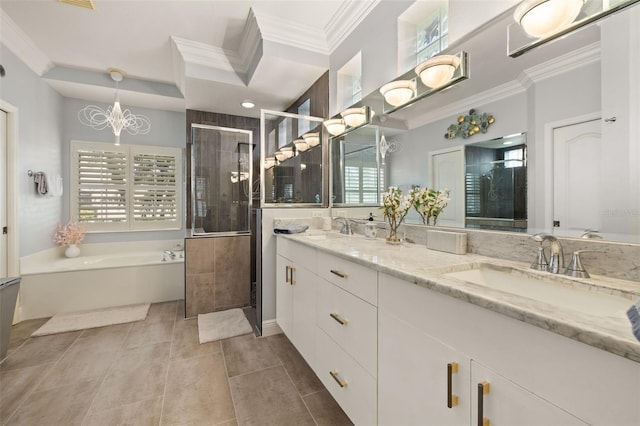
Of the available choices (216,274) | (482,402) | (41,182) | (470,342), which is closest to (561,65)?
(470,342)

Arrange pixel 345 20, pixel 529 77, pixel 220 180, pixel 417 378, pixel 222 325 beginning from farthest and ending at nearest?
pixel 220 180 < pixel 222 325 < pixel 345 20 < pixel 529 77 < pixel 417 378

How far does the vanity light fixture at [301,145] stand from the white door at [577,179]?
7.04ft

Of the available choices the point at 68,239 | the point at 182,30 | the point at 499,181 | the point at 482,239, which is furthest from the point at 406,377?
the point at 68,239

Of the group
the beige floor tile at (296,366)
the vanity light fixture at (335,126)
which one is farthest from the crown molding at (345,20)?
the beige floor tile at (296,366)

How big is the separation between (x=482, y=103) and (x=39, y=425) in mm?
2999

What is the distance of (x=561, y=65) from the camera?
3.66ft

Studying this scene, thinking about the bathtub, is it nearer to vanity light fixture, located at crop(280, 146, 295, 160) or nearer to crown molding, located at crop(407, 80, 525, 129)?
vanity light fixture, located at crop(280, 146, 295, 160)

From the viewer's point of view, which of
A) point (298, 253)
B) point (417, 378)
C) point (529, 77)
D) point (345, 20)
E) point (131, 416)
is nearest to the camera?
point (417, 378)


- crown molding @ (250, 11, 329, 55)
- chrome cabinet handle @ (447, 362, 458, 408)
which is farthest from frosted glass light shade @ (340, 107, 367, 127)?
chrome cabinet handle @ (447, 362, 458, 408)

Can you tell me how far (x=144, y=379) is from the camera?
1.91 m

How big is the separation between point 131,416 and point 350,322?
4.64 feet

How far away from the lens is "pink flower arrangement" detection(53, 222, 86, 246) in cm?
352

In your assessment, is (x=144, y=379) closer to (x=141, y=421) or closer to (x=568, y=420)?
(x=141, y=421)

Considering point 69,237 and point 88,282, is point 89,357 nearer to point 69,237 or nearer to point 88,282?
point 88,282
